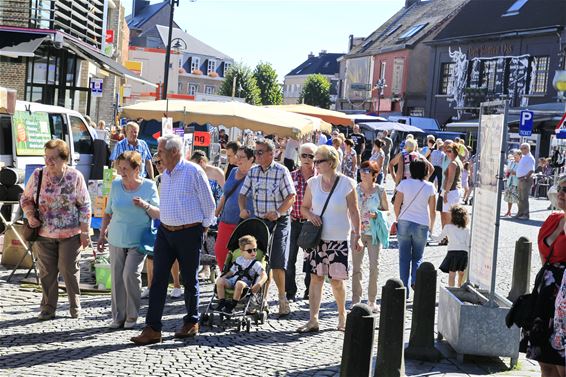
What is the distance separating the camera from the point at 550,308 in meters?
6.41

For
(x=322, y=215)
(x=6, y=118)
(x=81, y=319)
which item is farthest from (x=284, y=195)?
(x=6, y=118)

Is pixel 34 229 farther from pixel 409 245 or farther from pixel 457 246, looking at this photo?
pixel 457 246

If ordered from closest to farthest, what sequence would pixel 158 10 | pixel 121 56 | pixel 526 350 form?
pixel 526 350 → pixel 121 56 → pixel 158 10

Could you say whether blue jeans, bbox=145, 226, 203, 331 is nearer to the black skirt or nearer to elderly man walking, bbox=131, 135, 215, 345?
elderly man walking, bbox=131, 135, 215, 345

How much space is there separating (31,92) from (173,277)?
814 inches

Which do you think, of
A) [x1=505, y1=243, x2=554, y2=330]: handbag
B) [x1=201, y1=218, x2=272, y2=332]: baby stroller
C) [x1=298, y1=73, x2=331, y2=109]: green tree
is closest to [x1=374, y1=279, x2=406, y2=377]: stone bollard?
[x1=505, y1=243, x2=554, y2=330]: handbag

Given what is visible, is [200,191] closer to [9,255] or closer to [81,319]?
[81,319]

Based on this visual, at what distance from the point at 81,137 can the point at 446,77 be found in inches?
1853

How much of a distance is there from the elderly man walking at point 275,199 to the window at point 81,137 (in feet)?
23.3

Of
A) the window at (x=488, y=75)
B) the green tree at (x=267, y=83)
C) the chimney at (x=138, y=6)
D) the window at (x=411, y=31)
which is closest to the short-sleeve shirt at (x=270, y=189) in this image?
the window at (x=488, y=75)

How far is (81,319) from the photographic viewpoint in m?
9.90

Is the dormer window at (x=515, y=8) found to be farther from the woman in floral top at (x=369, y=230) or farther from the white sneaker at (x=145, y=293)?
the white sneaker at (x=145, y=293)

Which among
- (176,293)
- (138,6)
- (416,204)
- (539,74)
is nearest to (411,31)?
(539,74)

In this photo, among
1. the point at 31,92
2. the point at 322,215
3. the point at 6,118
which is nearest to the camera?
the point at 322,215
